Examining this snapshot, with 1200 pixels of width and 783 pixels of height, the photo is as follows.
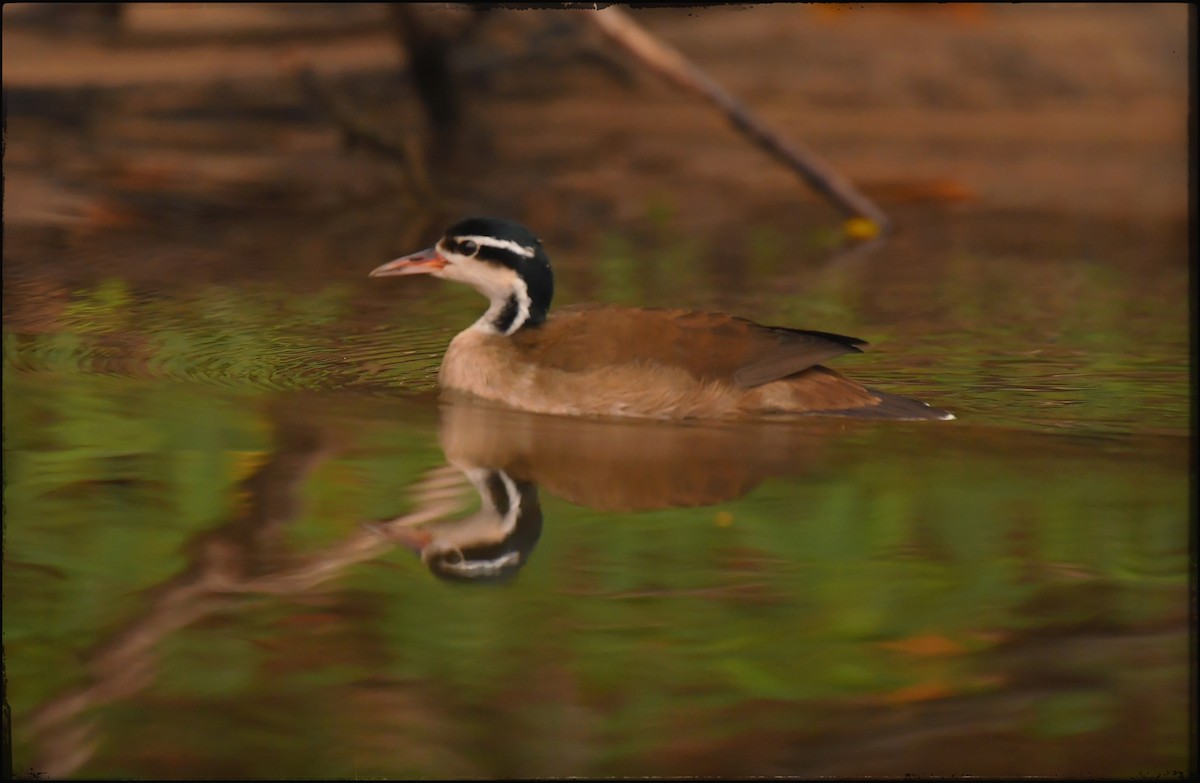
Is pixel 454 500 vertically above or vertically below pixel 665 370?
below

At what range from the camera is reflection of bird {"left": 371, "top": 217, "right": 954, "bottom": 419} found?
6836mm

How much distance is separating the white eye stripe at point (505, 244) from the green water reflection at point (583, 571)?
0.63 metres

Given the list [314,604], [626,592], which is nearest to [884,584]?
[626,592]

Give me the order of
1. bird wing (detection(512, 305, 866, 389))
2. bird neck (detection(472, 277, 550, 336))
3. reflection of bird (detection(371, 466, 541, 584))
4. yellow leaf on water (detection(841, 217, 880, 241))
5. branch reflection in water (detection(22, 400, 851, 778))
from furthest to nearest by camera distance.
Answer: yellow leaf on water (detection(841, 217, 880, 241)), bird neck (detection(472, 277, 550, 336)), bird wing (detection(512, 305, 866, 389)), reflection of bird (detection(371, 466, 541, 584)), branch reflection in water (detection(22, 400, 851, 778))

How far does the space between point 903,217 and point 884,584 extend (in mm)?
7090

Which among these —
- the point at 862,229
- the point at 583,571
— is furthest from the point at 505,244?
the point at 862,229

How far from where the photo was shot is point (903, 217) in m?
12.1

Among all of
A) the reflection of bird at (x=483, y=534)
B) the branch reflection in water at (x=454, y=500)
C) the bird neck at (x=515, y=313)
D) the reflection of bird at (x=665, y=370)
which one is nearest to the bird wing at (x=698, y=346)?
the reflection of bird at (x=665, y=370)

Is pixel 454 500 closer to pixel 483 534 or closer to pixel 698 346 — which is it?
pixel 483 534

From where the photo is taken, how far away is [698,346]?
6.87 meters

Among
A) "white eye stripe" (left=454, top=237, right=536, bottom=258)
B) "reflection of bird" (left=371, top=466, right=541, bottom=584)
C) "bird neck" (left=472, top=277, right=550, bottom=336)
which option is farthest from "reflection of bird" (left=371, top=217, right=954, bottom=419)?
"reflection of bird" (left=371, top=466, right=541, bottom=584)

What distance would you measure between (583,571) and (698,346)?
5.74 ft

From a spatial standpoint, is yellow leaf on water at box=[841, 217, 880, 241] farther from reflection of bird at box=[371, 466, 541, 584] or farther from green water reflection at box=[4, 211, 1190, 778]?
reflection of bird at box=[371, 466, 541, 584]

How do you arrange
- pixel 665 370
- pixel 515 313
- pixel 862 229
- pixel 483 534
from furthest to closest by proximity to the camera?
pixel 862 229
pixel 515 313
pixel 665 370
pixel 483 534
